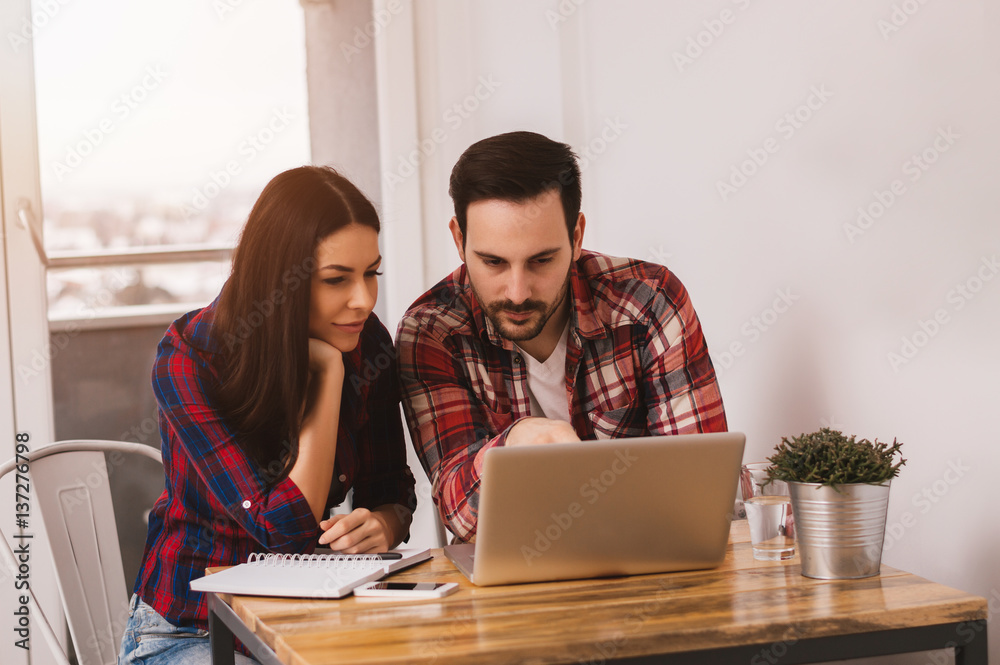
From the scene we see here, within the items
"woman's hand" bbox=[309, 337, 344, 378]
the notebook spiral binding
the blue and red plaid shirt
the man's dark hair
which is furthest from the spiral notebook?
the man's dark hair

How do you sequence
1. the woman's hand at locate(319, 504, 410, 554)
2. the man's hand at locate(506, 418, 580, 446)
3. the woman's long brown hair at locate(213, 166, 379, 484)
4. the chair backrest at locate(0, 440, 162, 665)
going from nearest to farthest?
the man's hand at locate(506, 418, 580, 446), the woman's hand at locate(319, 504, 410, 554), the woman's long brown hair at locate(213, 166, 379, 484), the chair backrest at locate(0, 440, 162, 665)

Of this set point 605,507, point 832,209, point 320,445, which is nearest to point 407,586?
point 605,507

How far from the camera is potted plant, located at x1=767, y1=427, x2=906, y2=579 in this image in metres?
1.03

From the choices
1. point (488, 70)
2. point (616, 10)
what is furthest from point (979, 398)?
point (488, 70)

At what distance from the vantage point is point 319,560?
1.20 metres

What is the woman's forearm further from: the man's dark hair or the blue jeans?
the man's dark hair

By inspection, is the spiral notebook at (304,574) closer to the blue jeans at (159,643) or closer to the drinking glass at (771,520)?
the blue jeans at (159,643)

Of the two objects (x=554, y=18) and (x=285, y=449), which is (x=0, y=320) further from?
(x=554, y=18)

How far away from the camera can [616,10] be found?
7.12 feet

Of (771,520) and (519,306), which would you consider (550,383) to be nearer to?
(519,306)

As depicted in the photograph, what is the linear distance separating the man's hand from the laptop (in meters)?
0.14

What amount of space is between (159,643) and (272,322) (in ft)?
1.72

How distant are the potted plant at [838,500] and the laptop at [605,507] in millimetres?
78

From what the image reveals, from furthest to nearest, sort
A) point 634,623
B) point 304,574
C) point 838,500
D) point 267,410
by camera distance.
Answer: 1. point 267,410
2. point 304,574
3. point 838,500
4. point 634,623
